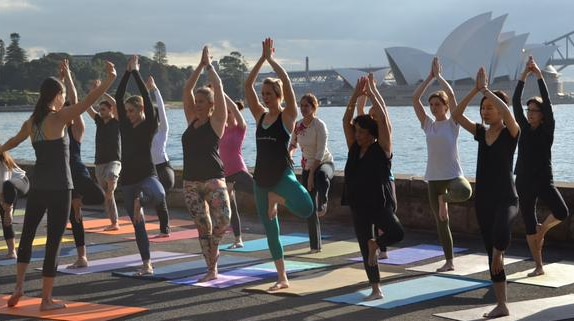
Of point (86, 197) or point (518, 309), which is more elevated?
point (86, 197)

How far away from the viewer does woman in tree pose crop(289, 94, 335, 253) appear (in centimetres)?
905

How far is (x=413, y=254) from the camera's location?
9.10 m

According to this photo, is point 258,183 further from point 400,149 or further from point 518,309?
point 400,149

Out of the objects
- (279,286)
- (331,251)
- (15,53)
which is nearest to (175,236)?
(331,251)

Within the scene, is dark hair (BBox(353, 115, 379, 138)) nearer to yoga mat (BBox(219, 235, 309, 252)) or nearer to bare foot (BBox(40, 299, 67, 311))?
bare foot (BBox(40, 299, 67, 311))

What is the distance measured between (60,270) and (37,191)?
80.1 inches

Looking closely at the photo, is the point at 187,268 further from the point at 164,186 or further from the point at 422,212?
the point at 422,212

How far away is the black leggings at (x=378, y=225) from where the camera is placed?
6.46 meters

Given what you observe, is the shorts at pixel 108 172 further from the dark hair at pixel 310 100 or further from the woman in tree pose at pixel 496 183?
the woman in tree pose at pixel 496 183

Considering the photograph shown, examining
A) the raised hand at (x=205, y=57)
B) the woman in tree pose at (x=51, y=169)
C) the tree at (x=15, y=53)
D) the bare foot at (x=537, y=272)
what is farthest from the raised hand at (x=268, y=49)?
the tree at (x=15, y=53)

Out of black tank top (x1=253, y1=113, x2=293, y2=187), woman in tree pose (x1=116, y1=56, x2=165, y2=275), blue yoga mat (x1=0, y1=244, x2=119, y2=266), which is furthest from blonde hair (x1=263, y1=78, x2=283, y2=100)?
blue yoga mat (x1=0, y1=244, x2=119, y2=266)

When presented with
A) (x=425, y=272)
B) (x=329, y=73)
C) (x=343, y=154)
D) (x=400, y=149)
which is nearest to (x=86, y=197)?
(x=425, y=272)

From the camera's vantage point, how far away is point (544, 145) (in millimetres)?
7691

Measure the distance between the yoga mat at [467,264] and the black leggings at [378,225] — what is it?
1.53 m
